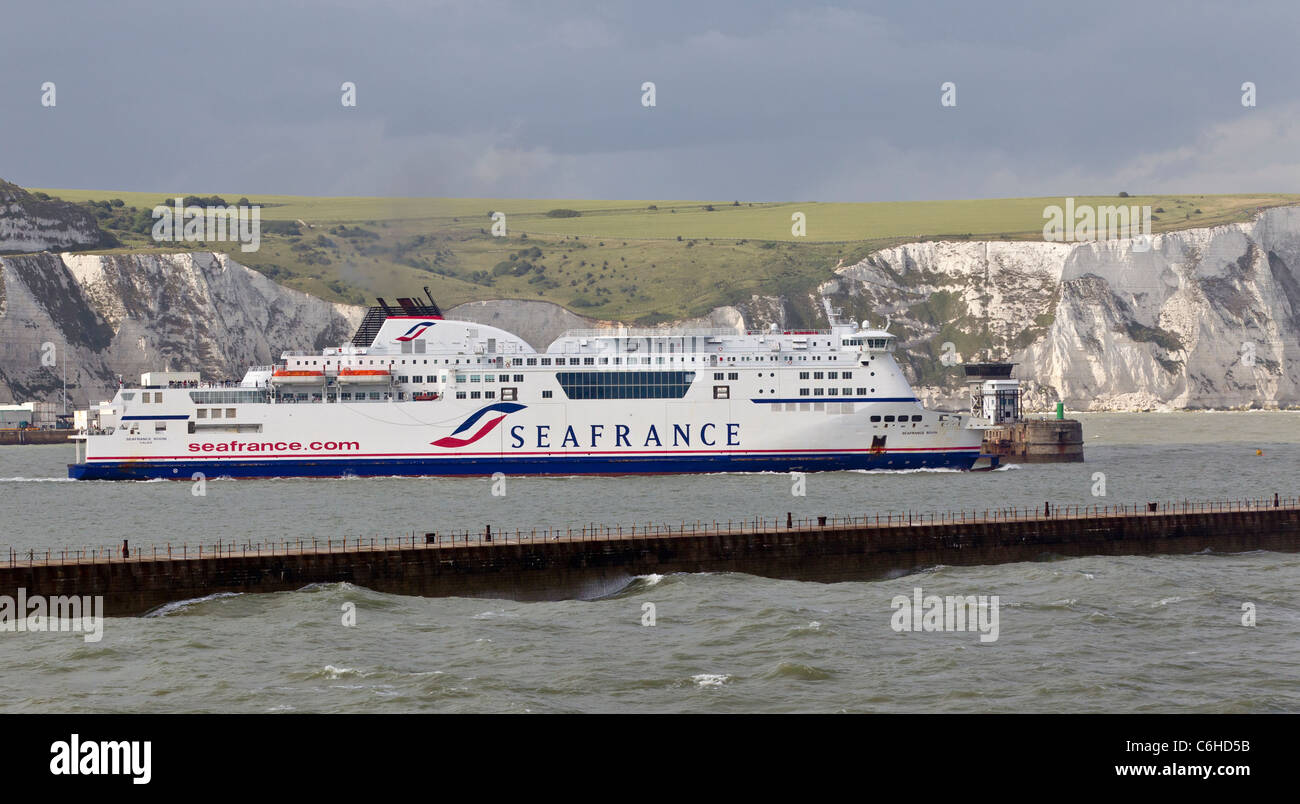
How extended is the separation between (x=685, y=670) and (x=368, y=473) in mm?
52305

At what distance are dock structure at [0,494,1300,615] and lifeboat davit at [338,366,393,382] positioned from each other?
3521 centimetres

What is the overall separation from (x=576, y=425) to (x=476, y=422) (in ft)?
18.3

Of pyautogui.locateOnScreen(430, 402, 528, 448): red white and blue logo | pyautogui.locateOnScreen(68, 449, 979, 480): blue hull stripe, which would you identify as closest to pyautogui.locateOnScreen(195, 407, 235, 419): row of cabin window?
pyautogui.locateOnScreen(68, 449, 979, 480): blue hull stripe

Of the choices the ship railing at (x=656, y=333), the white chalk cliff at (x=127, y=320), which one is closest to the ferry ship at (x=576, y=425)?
the ship railing at (x=656, y=333)

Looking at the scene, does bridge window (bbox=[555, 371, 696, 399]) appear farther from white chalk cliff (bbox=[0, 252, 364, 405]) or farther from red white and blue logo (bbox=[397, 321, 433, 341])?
white chalk cliff (bbox=[0, 252, 364, 405])

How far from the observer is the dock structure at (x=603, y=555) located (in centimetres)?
3522

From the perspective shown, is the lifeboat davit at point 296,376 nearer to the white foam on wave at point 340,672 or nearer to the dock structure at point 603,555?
the dock structure at point 603,555

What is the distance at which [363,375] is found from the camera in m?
80.4

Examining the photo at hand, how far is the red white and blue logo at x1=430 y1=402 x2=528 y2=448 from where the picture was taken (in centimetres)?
7819

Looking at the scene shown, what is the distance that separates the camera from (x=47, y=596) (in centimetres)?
3428

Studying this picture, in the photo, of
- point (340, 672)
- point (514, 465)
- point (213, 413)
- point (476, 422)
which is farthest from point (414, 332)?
point (340, 672)

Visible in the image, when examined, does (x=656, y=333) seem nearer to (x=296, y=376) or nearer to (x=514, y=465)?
(x=514, y=465)
